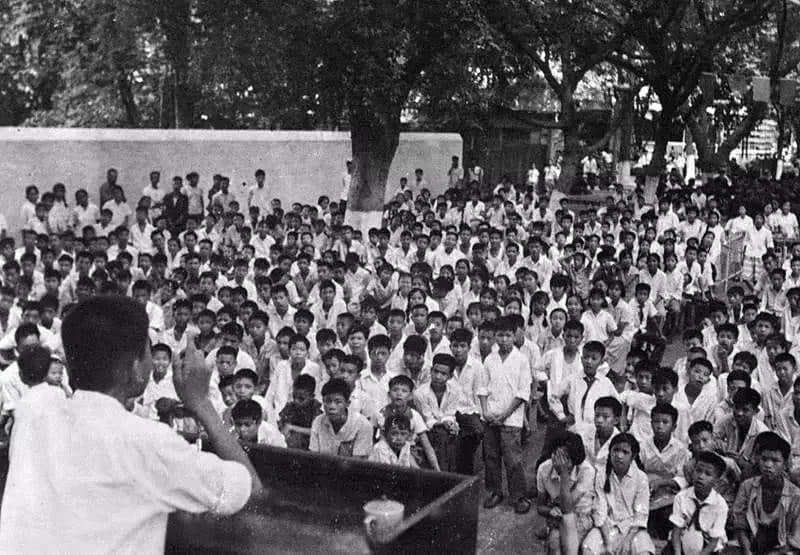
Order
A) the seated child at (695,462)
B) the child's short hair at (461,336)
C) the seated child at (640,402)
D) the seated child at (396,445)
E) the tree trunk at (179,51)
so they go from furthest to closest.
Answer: the tree trunk at (179,51) → the child's short hair at (461,336) → the seated child at (640,402) → the seated child at (396,445) → the seated child at (695,462)

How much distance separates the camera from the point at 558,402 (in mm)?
6621

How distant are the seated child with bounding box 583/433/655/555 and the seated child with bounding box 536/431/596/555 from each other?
5cm

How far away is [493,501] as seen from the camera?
20.2 ft

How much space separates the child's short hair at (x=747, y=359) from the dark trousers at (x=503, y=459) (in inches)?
62.7

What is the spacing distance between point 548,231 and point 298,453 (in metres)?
9.97

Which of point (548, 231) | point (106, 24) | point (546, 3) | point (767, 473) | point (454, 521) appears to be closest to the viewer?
point (454, 521)

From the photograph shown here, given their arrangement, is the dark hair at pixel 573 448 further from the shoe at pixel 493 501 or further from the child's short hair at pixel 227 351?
the child's short hair at pixel 227 351

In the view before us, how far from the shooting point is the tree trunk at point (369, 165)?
1166cm

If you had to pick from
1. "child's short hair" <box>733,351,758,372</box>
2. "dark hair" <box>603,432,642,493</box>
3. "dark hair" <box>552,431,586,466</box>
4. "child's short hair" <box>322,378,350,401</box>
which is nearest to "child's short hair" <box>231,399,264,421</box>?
"child's short hair" <box>322,378,350,401</box>

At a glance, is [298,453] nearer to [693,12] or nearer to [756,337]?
[756,337]

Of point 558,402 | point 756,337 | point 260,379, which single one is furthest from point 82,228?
point 756,337

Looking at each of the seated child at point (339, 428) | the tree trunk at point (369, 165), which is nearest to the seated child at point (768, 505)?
the seated child at point (339, 428)

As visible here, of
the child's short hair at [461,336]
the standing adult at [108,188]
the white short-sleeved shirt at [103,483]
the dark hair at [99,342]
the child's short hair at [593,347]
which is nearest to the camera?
the white short-sleeved shirt at [103,483]

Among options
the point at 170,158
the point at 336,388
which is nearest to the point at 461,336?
the point at 336,388
